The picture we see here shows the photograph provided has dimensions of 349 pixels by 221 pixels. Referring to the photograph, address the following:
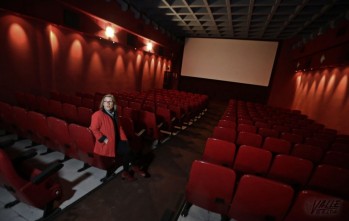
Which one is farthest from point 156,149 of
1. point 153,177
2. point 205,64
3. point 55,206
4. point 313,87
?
point 205,64

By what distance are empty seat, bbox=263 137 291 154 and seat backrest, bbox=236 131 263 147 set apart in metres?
0.11

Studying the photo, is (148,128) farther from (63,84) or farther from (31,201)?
(63,84)

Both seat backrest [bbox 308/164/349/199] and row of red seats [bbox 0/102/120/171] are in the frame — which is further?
row of red seats [bbox 0/102/120/171]

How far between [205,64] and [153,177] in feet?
38.3

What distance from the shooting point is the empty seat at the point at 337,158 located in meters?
2.60

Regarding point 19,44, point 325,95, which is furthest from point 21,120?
point 325,95

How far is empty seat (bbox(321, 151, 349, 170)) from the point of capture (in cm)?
260

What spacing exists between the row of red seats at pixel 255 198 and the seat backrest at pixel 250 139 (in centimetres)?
142

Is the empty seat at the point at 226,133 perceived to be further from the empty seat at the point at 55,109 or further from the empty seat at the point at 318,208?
the empty seat at the point at 55,109

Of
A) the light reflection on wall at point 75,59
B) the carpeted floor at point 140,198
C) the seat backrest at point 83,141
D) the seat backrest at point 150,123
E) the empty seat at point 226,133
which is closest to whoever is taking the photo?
the carpeted floor at point 140,198

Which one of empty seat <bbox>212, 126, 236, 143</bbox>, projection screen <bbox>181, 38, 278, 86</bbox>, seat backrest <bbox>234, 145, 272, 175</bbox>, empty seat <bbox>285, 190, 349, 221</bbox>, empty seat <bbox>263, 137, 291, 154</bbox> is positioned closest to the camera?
empty seat <bbox>285, 190, 349, 221</bbox>

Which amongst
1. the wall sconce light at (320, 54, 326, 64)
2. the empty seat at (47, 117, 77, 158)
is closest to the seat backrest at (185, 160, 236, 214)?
the empty seat at (47, 117, 77, 158)

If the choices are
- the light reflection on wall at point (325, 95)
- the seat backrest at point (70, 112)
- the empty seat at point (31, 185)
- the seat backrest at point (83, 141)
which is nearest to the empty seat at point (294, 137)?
the light reflection on wall at point (325, 95)

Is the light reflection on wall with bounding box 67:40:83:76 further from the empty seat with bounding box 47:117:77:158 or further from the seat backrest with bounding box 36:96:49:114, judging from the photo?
the empty seat with bounding box 47:117:77:158
